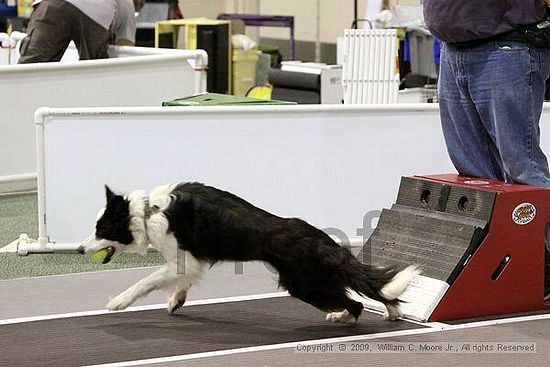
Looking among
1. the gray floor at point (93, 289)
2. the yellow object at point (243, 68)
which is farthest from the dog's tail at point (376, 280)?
the yellow object at point (243, 68)

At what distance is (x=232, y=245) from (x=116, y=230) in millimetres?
457

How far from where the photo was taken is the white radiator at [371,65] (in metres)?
9.12

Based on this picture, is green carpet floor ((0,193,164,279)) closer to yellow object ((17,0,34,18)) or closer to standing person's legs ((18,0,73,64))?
standing person's legs ((18,0,73,64))

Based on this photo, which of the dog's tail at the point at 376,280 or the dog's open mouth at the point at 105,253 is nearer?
the dog's tail at the point at 376,280

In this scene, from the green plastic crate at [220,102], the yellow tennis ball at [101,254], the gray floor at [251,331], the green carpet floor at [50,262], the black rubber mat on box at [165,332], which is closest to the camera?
the gray floor at [251,331]

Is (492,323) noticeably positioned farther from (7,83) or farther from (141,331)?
(7,83)

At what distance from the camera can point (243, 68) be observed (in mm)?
11977

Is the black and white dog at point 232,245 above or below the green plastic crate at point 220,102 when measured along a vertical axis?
below

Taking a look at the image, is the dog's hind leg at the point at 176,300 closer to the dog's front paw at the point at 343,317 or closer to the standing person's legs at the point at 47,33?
Result: the dog's front paw at the point at 343,317

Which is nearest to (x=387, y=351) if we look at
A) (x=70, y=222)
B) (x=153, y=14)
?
(x=70, y=222)

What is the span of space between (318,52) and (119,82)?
8.91 meters

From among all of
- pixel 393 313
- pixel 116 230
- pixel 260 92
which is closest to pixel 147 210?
pixel 116 230

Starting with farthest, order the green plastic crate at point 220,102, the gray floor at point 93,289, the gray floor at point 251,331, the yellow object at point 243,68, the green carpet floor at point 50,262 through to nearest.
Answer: the yellow object at point 243,68 < the green plastic crate at point 220,102 < the green carpet floor at point 50,262 < the gray floor at point 93,289 < the gray floor at point 251,331

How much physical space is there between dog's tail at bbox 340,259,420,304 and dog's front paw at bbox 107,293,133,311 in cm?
87
